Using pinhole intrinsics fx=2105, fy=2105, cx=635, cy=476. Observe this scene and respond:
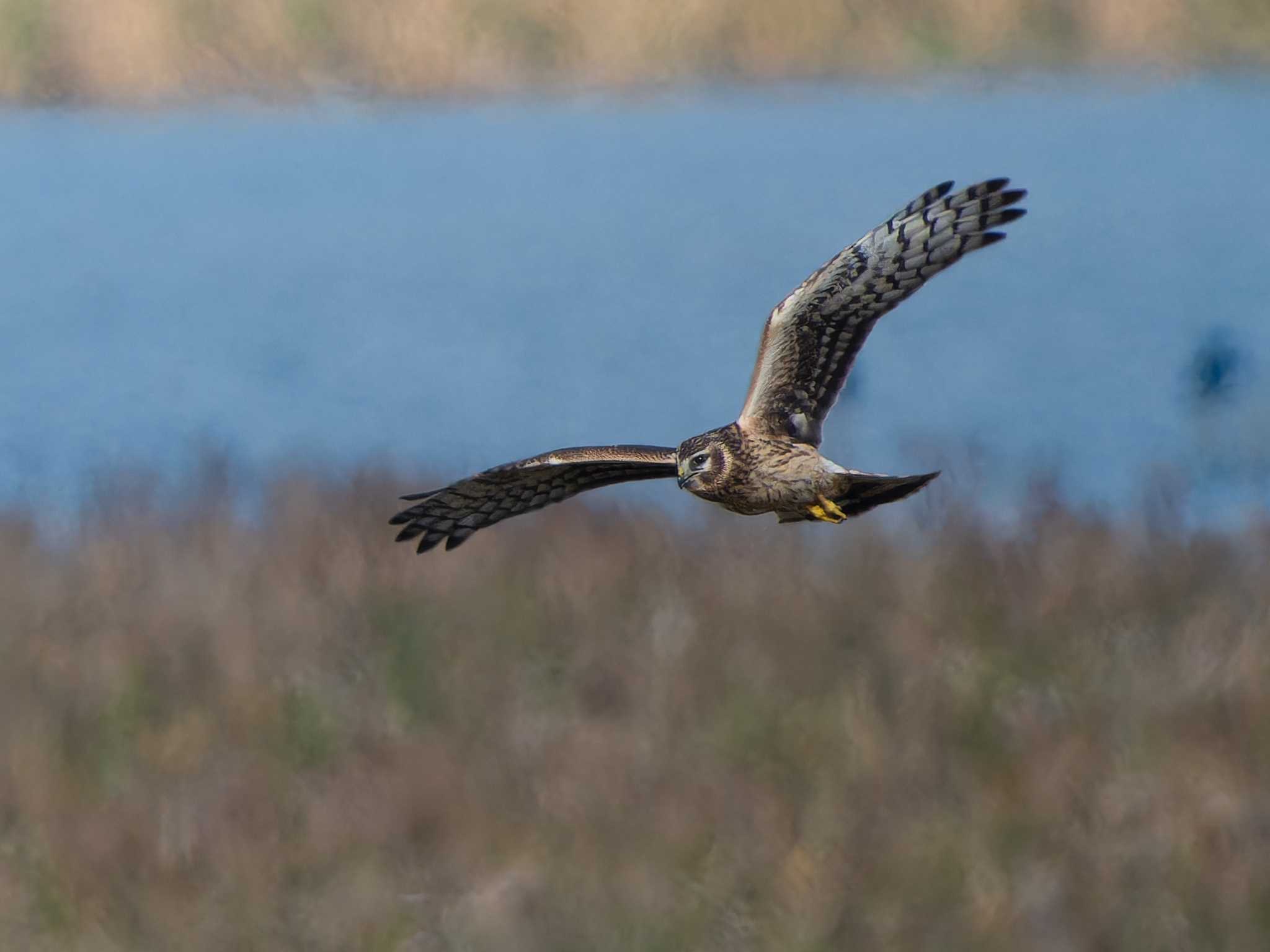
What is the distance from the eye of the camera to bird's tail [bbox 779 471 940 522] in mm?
3322

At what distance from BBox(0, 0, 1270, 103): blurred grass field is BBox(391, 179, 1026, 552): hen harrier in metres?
3.42

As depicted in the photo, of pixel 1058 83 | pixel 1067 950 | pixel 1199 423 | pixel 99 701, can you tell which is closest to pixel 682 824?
pixel 1067 950

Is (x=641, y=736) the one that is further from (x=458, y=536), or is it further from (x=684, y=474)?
(x=684, y=474)

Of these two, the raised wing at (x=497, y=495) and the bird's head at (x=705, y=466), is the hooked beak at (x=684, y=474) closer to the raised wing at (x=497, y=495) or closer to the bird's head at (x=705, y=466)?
the bird's head at (x=705, y=466)

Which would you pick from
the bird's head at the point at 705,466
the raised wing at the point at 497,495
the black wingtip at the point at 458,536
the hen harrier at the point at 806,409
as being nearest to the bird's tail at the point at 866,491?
the hen harrier at the point at 806,409

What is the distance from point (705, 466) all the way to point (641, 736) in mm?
3187

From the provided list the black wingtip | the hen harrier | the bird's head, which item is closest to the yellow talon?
the hen harrier

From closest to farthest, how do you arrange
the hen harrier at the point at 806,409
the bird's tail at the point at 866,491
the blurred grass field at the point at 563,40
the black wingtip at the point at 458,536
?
the bird's tail at the point at 866,491 < the hen harrier at the point at 806,409 < the black wingtip at the point at 458,536 < the blurred grass field at the point at 563,40

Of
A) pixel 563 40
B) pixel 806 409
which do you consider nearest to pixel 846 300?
pixel 806 409

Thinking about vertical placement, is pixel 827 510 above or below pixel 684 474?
below

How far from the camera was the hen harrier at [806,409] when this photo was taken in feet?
11.3

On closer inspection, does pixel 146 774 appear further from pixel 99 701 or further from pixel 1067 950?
pixel 1067 950

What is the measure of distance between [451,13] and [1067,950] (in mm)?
4920

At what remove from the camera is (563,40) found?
986cm
